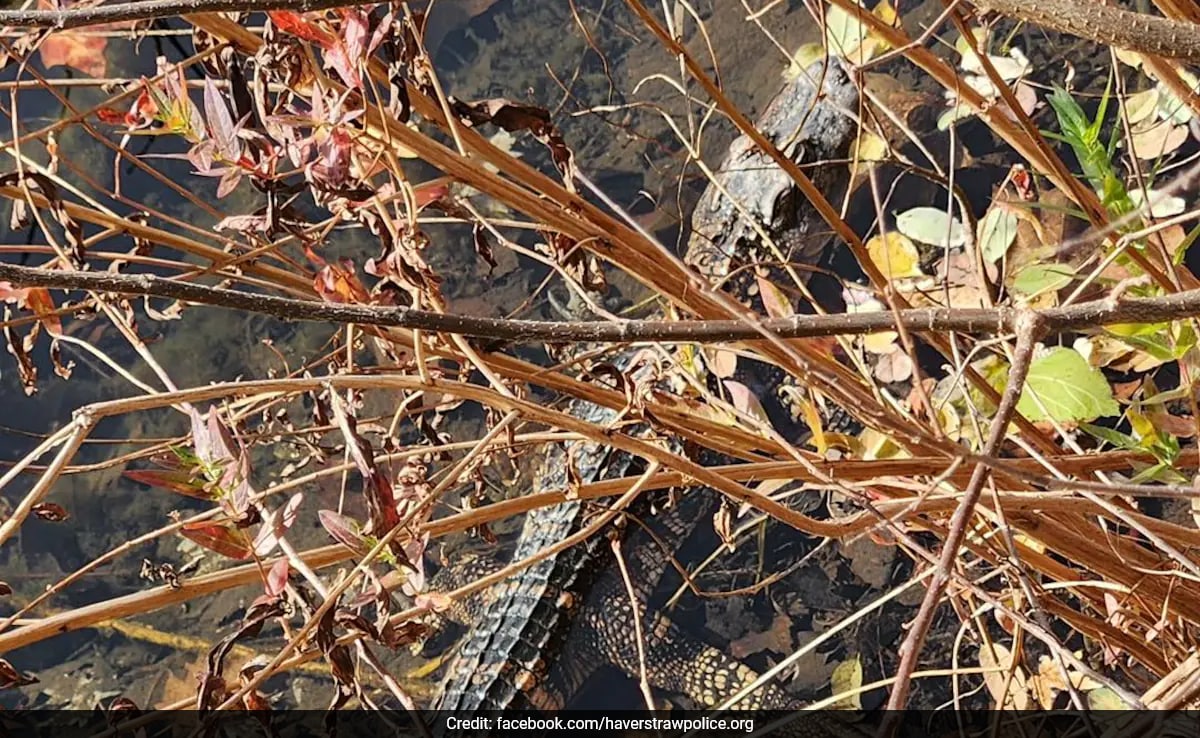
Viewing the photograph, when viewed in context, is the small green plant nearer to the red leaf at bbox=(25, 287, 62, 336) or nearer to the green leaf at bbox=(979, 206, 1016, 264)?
the green leaf at bbox=(979, 206, 1016, 264)

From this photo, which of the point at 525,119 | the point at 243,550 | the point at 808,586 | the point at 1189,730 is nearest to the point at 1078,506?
the point at 1189,730

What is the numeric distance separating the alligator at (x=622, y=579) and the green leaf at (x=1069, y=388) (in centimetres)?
170

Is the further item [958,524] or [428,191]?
[428,191]

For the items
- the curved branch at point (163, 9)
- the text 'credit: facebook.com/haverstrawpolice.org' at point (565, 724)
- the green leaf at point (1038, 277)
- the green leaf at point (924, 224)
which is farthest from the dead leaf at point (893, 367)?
the curved branch at point (163, 9)

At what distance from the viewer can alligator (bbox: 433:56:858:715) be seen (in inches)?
118

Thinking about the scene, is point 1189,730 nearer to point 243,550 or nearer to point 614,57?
point 243,550

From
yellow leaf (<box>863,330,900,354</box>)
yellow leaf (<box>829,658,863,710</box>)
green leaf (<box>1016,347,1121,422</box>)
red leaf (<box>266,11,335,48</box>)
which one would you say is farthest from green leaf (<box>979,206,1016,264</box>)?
red leaf (<box>266,11,335,48</box>)

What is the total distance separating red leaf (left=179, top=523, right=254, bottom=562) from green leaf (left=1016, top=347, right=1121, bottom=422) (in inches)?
41.5

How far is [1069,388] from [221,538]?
1.10 meters

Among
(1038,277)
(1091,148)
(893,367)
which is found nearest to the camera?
(1091,148)

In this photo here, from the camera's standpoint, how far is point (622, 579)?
10.2 feet

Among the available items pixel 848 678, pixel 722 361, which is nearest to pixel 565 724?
pixel 848 678

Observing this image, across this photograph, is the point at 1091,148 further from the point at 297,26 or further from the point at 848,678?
the point at 848,678

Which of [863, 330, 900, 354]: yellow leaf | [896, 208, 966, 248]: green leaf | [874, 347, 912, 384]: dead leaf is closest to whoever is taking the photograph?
[896, 208, 966, 248]: green leaf
